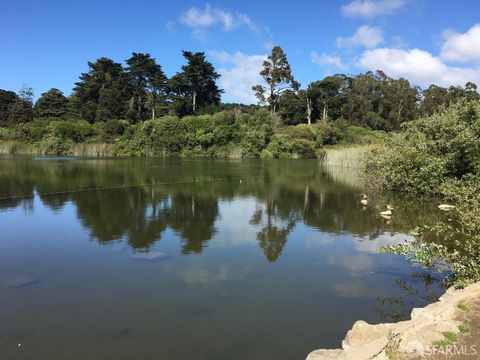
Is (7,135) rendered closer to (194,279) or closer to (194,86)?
(194,86)

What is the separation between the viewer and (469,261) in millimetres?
6988

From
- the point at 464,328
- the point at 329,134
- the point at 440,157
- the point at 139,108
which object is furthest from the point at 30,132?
the point at 464,328

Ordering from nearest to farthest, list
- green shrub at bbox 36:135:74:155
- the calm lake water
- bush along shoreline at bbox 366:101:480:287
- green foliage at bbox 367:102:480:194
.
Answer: the calm lake water
bush along shoreline at bbox 366:101:480:287
green foliage at bbox 367:102:480:194
green shrub at bbox 36:135:74:155

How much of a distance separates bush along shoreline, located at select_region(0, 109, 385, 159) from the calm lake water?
42.7 meters

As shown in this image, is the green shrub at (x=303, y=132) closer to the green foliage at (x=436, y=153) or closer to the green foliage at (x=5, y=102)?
the green foliage at (x=436, y=153)

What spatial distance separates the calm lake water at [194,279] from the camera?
18.8 feet

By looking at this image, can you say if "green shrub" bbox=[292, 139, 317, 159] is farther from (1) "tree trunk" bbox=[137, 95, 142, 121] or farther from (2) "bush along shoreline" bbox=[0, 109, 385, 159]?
(1) "tree trunk" bbox=[137, 95, 142, 121]

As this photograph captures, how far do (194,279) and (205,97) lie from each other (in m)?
69.1

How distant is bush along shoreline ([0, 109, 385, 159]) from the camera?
59.0 meters

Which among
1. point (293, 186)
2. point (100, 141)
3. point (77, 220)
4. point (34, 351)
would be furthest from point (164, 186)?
point (100, 141)

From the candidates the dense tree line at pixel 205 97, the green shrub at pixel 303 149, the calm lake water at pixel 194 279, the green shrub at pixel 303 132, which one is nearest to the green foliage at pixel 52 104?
the dense tree line at pixel 205 97

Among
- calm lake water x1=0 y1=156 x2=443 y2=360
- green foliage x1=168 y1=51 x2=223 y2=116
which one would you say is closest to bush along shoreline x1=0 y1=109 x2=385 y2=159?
green foliage x1=168 y1=51 x2=223 y2=116

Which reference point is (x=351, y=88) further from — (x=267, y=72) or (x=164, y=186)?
(x=164, y=186)

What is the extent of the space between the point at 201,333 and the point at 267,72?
67057 mm
